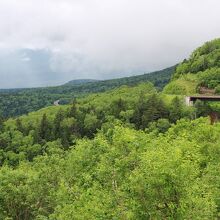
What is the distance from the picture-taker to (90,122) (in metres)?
136

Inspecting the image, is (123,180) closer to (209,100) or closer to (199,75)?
(209,100)

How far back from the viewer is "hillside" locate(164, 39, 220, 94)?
6102 inches

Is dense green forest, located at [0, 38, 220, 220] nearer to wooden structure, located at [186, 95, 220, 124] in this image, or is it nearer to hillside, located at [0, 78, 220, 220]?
hillside, located at [0, 78, 220, 220]

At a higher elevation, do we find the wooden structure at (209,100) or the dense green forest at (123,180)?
the dense green forest at (123,180)

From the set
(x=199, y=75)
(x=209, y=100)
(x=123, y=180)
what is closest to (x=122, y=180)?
(x=123, y=180)

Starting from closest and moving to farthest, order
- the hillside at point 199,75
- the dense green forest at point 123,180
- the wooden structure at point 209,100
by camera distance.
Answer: the dense green forest at point 123,180
the wooden structure at point 209,100
the hillside at point 199,75

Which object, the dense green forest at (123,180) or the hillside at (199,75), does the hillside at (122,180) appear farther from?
the hillside at (199,75)

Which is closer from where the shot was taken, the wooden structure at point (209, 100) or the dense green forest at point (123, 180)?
the dense green forest at point (123, 180)

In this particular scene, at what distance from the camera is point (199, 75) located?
165 m

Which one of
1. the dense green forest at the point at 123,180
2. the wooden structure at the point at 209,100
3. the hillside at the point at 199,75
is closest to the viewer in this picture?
the dense green forest at the point at 123,180

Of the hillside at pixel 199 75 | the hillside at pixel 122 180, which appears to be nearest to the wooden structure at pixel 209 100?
the hillside at pixel 199 75

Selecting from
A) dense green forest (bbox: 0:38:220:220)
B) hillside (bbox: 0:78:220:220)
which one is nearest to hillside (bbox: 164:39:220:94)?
hillside (bbox: 0:78:220:220)

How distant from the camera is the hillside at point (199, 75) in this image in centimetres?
15500

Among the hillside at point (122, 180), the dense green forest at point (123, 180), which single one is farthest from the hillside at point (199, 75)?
the dense green forest at point (123, 180)
